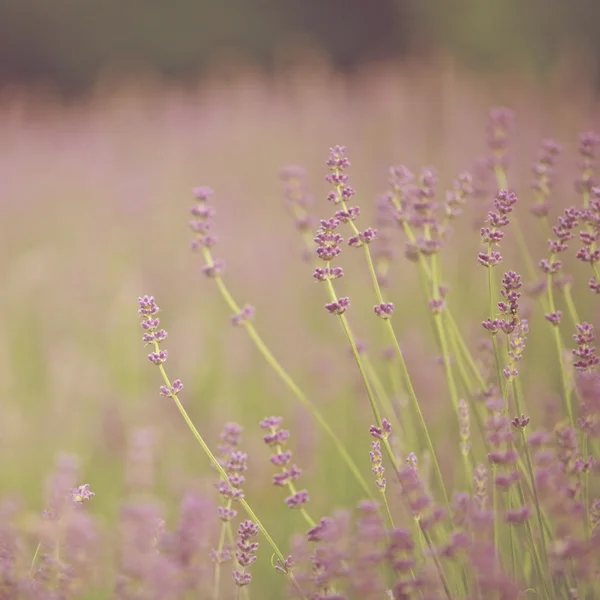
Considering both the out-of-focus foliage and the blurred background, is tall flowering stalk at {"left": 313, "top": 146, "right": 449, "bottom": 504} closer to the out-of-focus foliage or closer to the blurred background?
the blurred background

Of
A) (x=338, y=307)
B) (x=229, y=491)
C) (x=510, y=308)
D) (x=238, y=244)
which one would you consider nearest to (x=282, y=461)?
(x=229, y=491)

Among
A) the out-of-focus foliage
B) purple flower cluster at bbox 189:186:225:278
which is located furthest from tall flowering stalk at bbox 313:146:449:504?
the out-of-focus foliage

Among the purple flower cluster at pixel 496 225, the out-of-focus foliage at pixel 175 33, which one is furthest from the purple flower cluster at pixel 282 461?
the out-of-focus foliage at pixel 175 33

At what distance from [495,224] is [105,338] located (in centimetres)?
252

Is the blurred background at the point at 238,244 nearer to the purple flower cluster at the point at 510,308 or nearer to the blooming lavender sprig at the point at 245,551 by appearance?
the purple flower cluster at the point at 510,308

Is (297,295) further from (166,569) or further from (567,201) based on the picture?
(166,569)

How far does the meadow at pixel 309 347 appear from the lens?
3.40ft

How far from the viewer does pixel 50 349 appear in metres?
3.03

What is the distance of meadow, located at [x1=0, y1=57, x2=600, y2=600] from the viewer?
1.04m

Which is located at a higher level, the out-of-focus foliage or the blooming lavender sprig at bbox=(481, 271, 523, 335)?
the out-of-focus foliage

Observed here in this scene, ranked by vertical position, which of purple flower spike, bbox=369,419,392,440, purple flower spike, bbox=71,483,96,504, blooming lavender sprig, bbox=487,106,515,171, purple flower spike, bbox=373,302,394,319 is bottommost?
purple flower spike, bbox=71,483,96,504

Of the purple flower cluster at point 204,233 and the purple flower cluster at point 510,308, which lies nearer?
the purple flower cluster at point 510,308

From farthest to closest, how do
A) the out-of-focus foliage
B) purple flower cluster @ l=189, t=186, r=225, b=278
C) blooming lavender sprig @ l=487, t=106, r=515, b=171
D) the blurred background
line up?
the out-of-focus foliage < the blurred background < blooming lavender sprig @ l=487, t=106, r=515, b=171 < purple flower cluster @ l=189, t=186, r=225, b=278

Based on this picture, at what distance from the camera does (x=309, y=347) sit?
9.47 feet
